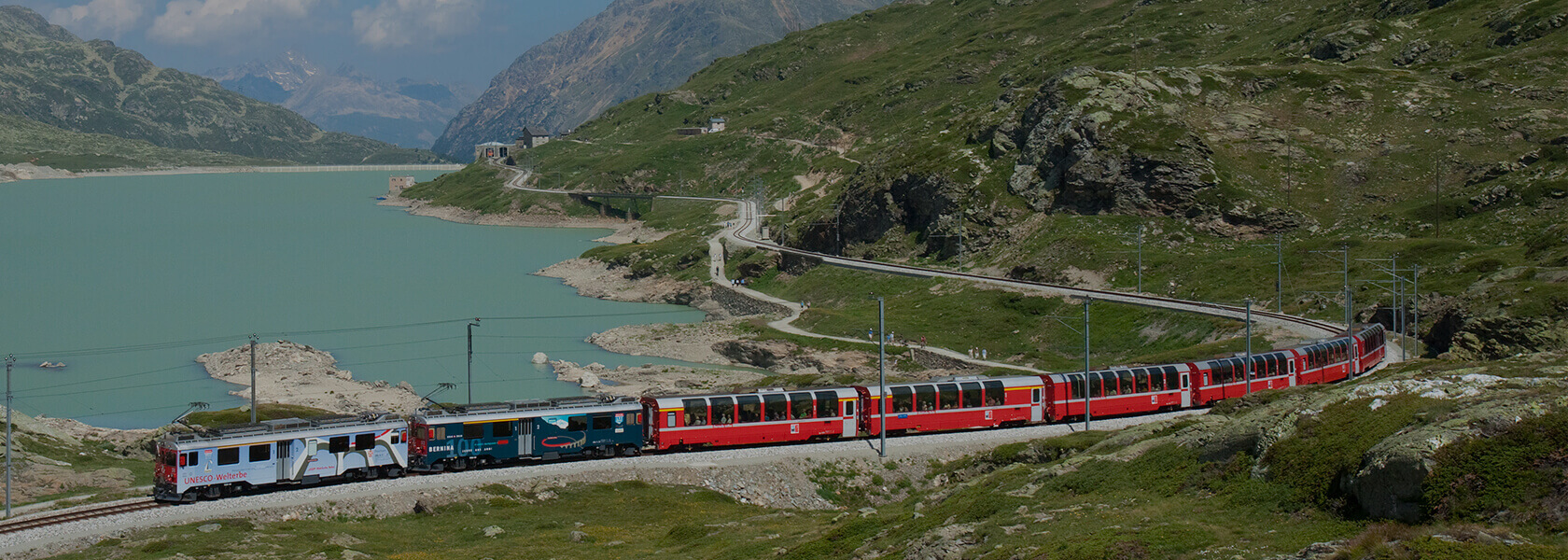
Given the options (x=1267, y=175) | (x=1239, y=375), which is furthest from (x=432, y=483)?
(x=1267, y=175)

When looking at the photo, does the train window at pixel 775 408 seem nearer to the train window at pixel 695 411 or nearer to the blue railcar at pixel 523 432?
the train window at pixel 695 411

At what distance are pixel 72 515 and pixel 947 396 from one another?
37713mm

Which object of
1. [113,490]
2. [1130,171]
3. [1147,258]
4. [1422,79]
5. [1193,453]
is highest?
[1422,79]

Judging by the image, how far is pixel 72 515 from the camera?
43.9 metres

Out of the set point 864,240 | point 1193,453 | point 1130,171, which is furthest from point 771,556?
point 864,240

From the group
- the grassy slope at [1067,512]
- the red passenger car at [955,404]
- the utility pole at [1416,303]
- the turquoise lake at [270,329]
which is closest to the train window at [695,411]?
the grassy slope at [1067,512]

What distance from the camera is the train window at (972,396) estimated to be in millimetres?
60000

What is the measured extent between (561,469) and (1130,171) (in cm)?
9902

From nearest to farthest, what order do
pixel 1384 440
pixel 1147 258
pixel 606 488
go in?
pixel 1384 440 → pixel 606 488 → pixel 1147 258

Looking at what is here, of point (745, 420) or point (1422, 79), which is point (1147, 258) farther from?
point (745, 420)

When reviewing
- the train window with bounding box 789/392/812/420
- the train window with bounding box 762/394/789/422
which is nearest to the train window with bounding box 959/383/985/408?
the train window with bounding box 789/392/812/420

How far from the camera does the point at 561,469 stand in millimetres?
52500

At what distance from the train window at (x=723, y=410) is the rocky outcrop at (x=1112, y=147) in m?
88.3

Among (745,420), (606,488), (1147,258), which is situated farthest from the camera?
(1147,258)
